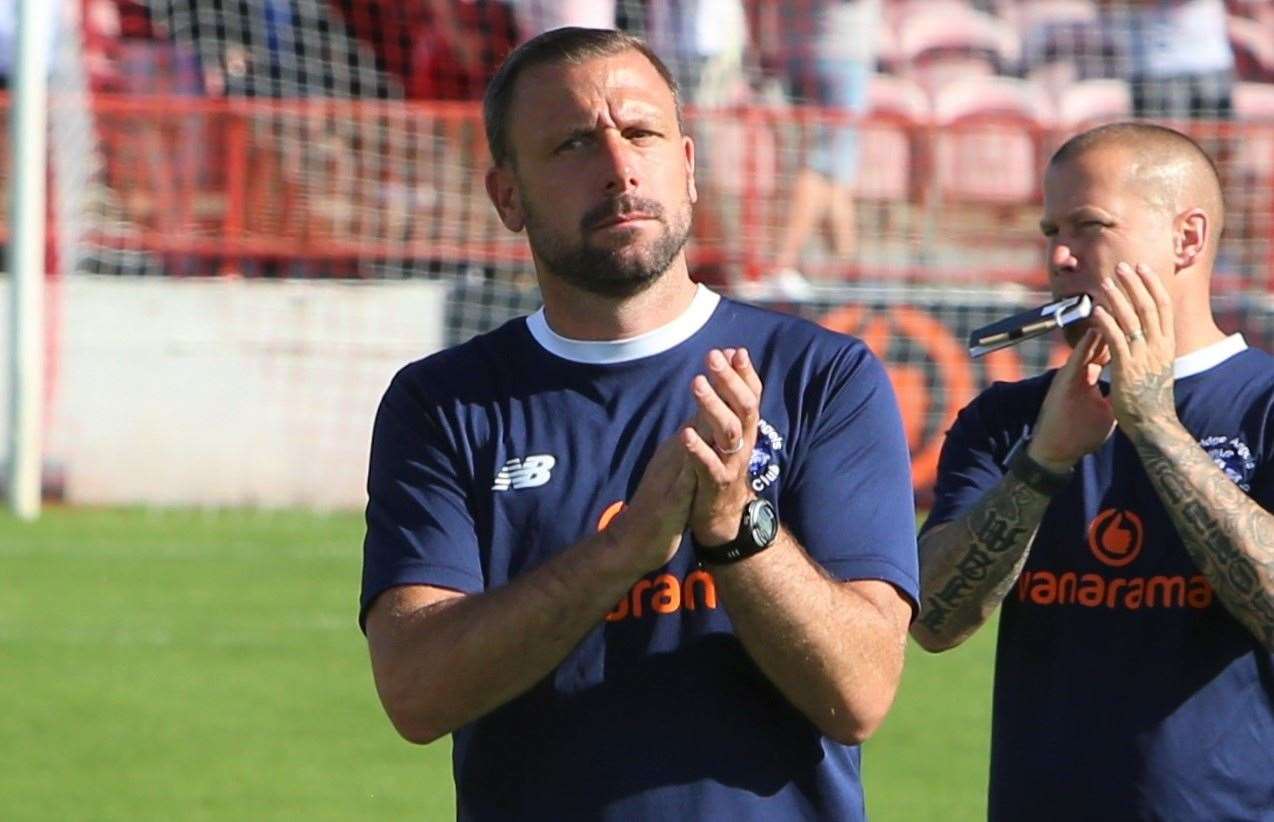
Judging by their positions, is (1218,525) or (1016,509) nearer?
(1218,525)

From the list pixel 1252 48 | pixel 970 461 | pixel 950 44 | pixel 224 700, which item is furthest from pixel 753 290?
pixel 970 461

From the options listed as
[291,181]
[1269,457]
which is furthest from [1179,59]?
[1269,457]

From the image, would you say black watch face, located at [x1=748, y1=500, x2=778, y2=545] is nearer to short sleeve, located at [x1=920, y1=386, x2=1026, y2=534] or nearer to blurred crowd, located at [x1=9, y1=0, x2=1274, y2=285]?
short sleeve, located at [x1=920, y1=386, x2=1026, y2=534]

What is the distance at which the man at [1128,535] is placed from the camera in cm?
370

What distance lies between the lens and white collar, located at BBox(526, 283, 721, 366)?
3.30 m

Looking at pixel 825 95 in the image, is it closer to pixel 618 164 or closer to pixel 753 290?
pixel 753 290

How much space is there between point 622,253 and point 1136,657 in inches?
45.5

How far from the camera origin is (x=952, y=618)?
13.1ft

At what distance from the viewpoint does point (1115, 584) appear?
12.6 feet

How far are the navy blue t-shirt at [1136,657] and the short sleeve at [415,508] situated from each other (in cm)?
107

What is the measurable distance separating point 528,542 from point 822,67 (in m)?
11.7

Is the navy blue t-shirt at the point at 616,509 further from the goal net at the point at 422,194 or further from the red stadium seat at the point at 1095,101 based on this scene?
the red stadium seat at the point at 1095,101

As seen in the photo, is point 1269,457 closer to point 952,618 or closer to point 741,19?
point 952,618

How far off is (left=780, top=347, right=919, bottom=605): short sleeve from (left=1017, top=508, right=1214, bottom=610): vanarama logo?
69 centimetres
